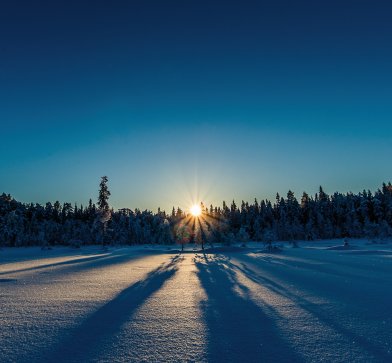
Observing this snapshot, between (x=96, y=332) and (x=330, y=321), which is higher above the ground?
(x=96, y=332)

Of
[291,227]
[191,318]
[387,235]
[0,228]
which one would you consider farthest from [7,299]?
[291,227]

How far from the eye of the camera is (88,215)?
407 ft

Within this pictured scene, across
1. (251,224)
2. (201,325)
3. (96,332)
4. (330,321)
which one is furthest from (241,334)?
(251,224)

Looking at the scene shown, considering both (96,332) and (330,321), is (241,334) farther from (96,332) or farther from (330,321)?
(96,332)

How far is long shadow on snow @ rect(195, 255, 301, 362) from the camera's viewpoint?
3.86 meters

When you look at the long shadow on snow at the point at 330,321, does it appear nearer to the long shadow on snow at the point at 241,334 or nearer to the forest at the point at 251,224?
the long shadow on snow at the point at 241,334

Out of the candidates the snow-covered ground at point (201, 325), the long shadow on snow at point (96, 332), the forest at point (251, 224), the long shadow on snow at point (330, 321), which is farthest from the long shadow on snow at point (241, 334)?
the forest at point (251, 224)

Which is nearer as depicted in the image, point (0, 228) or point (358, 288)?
point (358, 288)

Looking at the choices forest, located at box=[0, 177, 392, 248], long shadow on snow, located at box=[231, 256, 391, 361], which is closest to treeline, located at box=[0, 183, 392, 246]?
forest, located at box=[0, 177, 392, 248]

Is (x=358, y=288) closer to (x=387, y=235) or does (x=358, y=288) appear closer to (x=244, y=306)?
(x=244, y=306)

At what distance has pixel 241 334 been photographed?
15.5ft

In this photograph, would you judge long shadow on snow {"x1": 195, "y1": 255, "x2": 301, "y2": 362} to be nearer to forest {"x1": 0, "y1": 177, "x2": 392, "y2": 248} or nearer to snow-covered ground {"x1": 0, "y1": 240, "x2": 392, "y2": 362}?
snow-covered ground {"x1": 0, "y1": 240, "x2": 392, "y2": 362}

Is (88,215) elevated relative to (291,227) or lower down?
elevated

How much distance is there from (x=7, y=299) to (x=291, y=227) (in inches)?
3269
